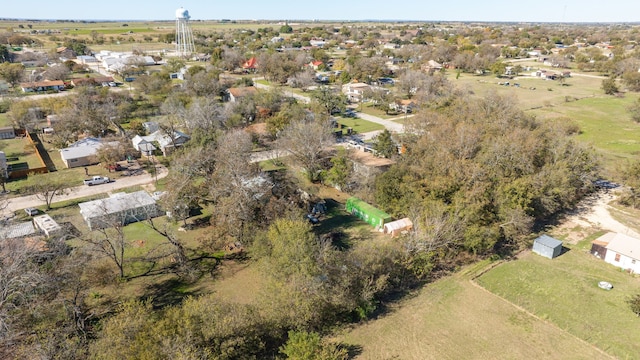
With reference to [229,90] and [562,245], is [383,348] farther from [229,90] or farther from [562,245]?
[229,90]

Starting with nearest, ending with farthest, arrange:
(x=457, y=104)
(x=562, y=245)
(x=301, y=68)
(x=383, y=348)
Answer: (x=383, y=348) → (x=562, y=245) → (x=457, y=104) → (x=301, y=68)

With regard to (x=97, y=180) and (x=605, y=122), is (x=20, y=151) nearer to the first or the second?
(x=97, y=180)

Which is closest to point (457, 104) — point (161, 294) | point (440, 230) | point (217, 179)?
point (440, 230)

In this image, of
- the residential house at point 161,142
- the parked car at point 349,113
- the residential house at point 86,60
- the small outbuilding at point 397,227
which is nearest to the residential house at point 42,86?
the residential house at point 86,60

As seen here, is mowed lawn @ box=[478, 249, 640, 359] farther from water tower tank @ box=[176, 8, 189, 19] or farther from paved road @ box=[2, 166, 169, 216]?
water tower tank @ box=[176, 8, 189, 19]

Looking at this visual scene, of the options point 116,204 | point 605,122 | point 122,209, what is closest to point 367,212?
point 122,209

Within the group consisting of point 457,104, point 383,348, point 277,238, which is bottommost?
point 383,348
